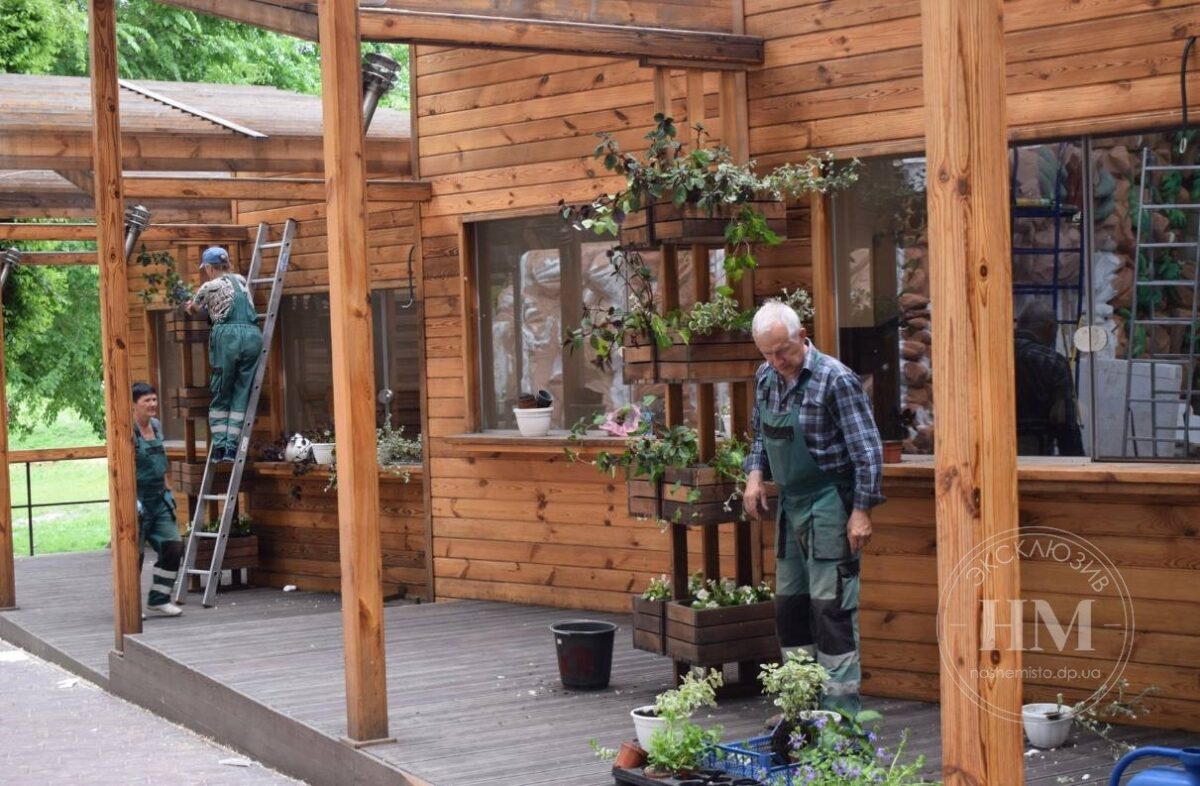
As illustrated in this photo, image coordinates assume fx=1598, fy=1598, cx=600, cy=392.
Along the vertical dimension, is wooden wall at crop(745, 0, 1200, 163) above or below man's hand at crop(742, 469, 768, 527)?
above

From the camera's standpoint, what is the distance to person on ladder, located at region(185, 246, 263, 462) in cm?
1191

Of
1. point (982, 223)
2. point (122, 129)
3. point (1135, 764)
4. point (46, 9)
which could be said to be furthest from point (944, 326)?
point (46, 9)

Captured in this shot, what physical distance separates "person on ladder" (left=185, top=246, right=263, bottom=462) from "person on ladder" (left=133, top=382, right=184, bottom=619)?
98 cm

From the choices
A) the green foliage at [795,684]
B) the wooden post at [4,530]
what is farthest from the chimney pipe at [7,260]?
the green foliage at [795,684]

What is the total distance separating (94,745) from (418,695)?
1.92 metres

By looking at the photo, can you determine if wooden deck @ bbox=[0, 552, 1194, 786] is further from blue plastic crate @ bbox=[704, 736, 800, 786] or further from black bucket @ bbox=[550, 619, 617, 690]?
blue plastic crate @ bbox=[704, 736, 800, 786]

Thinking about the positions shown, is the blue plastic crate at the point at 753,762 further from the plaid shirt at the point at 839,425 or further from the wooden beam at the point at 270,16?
the wooden beam at the point at 270,16

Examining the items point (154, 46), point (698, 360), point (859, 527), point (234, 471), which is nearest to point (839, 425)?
point (859, 527)

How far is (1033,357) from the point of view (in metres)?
7.01

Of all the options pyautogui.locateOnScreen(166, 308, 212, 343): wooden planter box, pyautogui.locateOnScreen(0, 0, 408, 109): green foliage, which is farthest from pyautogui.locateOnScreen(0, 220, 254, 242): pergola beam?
pyautogui.locateOnScreen(0, 0, 408, 109): green foliage

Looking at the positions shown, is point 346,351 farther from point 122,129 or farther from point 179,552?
point 179,552

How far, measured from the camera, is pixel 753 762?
540 centimetres

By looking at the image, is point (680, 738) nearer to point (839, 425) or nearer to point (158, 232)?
point (839, 425)

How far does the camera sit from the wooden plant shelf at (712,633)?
6.87m
